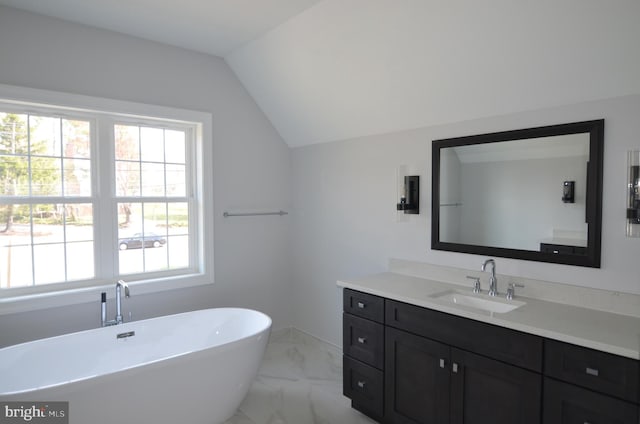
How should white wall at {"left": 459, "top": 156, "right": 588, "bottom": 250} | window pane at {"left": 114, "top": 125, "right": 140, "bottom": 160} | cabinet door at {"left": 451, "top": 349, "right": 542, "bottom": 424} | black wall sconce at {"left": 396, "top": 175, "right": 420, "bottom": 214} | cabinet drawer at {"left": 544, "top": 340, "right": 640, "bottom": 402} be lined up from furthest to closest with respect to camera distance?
window pane at {"left": 114, "top": 125, "right": 140, "bottom": 160}
black wall sconce at {"left": 396, "top": 175, "right": 420, "bottom": 214}
white wall at {"left": 459, "top": 156, "right": 588, "bottom": 250}
cabinet door at {"left": 451, "top": 349, "right": 542, "bottom": 424}
cabinet drawer at {"left": 544, "top": 340, "right": 640, "bottom": 402}

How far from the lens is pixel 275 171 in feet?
13.6

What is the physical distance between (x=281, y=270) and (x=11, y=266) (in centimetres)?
226

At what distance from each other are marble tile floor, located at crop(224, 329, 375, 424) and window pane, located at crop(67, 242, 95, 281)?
1.57 meters

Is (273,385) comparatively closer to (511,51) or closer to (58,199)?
(58,199)

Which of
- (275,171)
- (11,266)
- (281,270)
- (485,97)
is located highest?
(485,97)

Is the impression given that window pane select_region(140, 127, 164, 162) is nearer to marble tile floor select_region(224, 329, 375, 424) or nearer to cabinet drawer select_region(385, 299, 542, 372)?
marble tile floor select_region(224, 329, 375, 424)

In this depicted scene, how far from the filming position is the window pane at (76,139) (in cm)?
303

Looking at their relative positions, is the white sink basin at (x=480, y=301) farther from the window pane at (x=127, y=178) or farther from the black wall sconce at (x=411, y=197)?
the window pane at (x=127, y=178)

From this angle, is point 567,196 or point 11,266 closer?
point 567,196

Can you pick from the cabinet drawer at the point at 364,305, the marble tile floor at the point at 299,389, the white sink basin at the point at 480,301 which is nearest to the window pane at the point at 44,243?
the marble tile floor at the point at 299,389

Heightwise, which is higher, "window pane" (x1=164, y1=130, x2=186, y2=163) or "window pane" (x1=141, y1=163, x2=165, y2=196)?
"window pane" (x1=164, y1=130, x2=186, y2=163)

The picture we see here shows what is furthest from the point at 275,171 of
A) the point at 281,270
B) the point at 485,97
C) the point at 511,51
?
the point at 511,51

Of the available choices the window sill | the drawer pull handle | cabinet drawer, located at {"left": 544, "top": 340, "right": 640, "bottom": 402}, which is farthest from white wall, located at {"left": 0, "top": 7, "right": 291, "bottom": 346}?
the drawer pull handle

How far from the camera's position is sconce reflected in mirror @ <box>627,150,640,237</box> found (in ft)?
6.55
